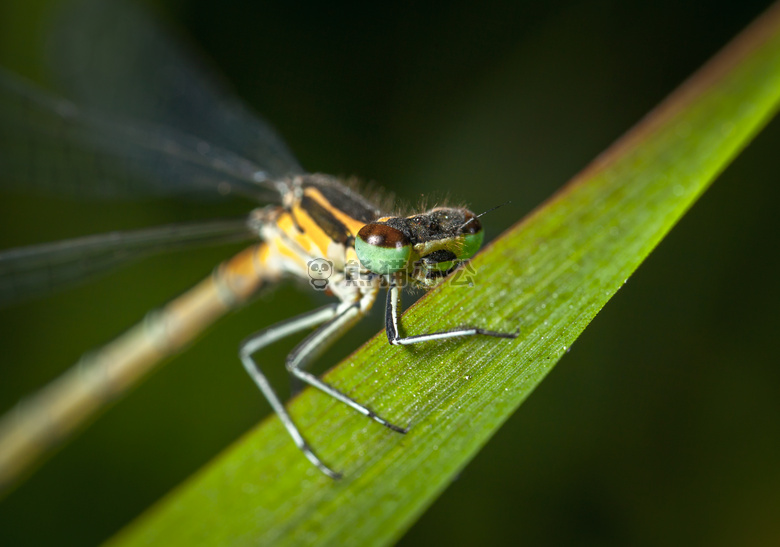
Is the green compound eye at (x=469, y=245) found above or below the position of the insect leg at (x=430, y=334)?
above

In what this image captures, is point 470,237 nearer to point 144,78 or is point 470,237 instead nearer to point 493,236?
point 493,236

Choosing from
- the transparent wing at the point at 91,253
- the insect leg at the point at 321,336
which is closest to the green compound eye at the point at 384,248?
Answer: the insect leg at the point at 321,336

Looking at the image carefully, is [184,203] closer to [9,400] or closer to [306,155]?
[306,155]

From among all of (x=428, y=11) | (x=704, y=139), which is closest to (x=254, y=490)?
(x=704, y=139)

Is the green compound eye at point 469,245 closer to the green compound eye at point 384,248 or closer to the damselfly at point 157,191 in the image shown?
Answer: the green compound eye at point 384,248

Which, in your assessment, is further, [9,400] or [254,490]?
[9,400]

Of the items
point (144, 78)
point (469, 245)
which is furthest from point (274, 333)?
point (144, 78)

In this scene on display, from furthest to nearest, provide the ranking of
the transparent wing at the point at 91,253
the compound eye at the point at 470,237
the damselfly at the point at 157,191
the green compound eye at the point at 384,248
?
the transparent wing at the point at 91,253 < the damselfly at the point at 157,191 < the compound eye at the point at 470,237 < the green compound eye at the point at 384,248
